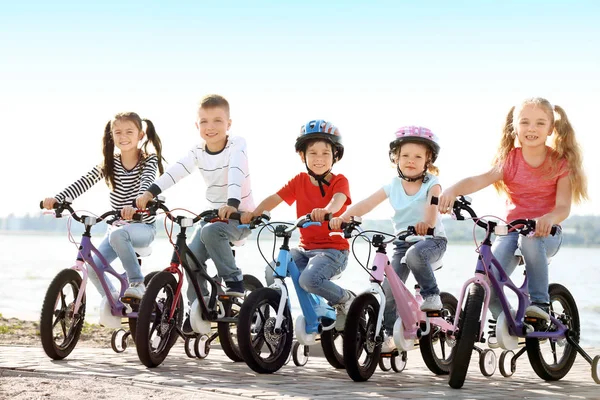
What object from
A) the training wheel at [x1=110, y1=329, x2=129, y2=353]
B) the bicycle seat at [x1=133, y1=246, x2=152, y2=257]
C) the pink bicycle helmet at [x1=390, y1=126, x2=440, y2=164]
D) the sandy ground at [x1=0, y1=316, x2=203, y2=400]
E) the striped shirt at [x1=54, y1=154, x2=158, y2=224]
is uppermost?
the pink bicycle helmet at [x1=390, y1=126, x2=440, y2=164]

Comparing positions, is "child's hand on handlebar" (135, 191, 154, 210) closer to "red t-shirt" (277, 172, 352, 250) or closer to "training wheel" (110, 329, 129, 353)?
"red t-shirt" (277, 172, 352, 250)

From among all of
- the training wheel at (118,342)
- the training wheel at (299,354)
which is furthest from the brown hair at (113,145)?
the training wheel at (299,354)

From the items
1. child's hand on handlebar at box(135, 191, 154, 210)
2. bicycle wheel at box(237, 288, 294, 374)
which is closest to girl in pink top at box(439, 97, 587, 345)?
bicycle wheel at box(237, 288, 294, 374)

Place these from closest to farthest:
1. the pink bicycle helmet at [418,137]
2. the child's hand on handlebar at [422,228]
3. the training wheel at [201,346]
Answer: the child's hand on handlebar at [422,228]
the pink bicycle helmet at [418,137]
the training wheel at [201,346]

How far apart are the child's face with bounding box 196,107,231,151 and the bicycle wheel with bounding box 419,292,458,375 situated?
2335 mm

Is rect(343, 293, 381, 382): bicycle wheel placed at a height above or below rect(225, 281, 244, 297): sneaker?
below

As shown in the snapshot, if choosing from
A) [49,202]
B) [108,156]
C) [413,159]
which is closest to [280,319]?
[413,159]

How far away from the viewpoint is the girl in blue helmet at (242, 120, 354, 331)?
24.6ft

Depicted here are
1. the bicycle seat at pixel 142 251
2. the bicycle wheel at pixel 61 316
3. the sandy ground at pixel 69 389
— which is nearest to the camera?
the sandy ground at pixel 69 389

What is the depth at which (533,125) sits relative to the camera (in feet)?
24.1

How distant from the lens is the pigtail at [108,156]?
8.88 metres

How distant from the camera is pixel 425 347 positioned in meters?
7.55

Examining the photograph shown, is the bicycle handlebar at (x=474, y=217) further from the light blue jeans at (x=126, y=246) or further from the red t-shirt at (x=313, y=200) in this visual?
the light blue jeans at (x=126, y=246)

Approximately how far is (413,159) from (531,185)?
36.5 inches
